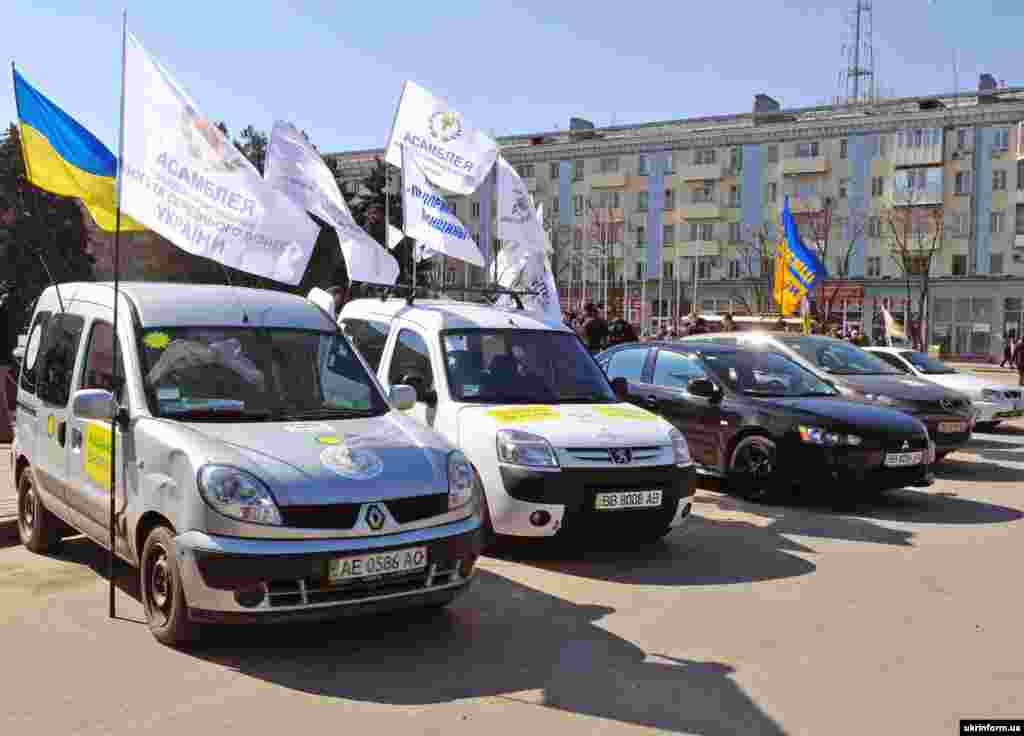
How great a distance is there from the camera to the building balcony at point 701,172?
70938 mm

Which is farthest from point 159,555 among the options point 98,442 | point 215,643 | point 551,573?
point 551,573

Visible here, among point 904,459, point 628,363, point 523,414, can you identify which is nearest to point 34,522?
point 523,414

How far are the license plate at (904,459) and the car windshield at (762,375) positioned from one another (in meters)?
1.28

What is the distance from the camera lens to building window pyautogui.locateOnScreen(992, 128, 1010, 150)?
6209cm

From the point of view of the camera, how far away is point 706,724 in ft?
14.4

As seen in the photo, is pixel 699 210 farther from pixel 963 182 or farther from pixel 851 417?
pixel 851 417

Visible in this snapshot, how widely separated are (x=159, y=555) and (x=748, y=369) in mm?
7028

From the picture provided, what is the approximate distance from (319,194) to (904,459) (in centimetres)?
666

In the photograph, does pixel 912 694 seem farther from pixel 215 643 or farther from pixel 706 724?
pixel 215 643

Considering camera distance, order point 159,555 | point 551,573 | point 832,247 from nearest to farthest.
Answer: point 159,555, point 551,573, point 832,247

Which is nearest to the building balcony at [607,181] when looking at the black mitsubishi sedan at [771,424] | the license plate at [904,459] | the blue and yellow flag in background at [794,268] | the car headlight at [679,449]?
the blue and yellow flag in background at [794,268]

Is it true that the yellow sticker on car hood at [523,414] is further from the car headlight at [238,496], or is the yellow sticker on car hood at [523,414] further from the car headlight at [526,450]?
the car headlight at [238,496]

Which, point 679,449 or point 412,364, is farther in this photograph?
point 412,364

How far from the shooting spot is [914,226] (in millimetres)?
64438
